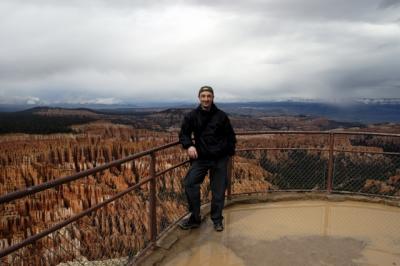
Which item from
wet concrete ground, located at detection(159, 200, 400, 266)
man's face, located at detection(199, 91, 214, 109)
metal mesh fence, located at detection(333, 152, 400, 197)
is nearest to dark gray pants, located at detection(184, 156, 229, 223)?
wet concrete ground, located at detection(159, 200, 400, 266)

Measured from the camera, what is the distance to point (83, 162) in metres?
53.1

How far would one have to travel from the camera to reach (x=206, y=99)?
11.8 feet

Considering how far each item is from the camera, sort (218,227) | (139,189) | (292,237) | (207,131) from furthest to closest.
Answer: (139,189), (218,227), (292,237), (207,131)

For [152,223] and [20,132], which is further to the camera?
[20,132]

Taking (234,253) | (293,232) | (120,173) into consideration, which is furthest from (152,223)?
(120,173)

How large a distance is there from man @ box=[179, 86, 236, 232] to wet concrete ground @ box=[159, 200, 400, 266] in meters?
0.37

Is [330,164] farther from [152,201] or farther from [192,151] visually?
[152,201]

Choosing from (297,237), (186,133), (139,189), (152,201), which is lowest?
(139,189)

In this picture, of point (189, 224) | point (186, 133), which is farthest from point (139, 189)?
point (186, 133)

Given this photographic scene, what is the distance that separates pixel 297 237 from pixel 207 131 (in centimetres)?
161

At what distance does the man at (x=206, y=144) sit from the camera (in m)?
3.67

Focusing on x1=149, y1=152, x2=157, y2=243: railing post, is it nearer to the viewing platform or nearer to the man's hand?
the viewing platform

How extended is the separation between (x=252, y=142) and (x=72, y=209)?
92.7 feet

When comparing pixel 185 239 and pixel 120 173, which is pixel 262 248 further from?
pixel 120 173
